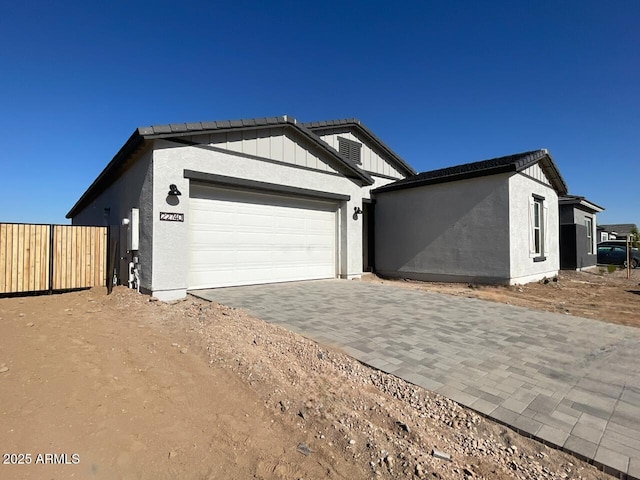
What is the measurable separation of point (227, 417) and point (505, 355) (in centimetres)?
358

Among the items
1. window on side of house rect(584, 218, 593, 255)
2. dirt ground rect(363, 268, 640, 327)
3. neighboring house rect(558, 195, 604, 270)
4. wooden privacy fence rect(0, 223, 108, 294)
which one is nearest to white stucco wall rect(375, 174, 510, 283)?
dirt ground rect(363, 268, 640, 327)

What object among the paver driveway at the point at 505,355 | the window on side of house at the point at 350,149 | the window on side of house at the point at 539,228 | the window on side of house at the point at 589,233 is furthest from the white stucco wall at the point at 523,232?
the window on side of house at the point at 589,233

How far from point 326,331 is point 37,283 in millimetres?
6845

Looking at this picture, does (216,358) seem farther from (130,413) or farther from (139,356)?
(130,413)

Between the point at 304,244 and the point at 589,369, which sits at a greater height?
the point at 304,244

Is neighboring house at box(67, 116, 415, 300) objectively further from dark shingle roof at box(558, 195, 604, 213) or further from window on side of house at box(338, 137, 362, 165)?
dark shingle roof at box(558, 195, 604, 213)

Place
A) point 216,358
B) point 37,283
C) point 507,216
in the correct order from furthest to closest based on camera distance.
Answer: point 507,216 → point 37,283 → point 216,358

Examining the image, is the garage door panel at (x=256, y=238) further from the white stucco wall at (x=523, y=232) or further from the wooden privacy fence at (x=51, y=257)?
the white stucco wall at (x=523, y=232)

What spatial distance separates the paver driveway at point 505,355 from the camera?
2785mm

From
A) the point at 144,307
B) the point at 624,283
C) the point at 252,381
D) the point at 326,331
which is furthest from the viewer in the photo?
the point at 624,283

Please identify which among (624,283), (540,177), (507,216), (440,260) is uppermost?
(540,177)

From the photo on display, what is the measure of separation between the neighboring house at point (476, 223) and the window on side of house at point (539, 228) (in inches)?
1.4

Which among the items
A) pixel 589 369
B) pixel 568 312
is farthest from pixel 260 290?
pixel 568 312

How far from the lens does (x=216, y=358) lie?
3879 mm
